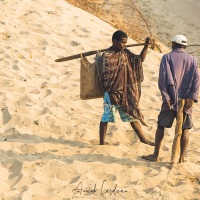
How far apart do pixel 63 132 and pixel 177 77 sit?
5.86 feet

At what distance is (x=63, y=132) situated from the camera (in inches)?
228

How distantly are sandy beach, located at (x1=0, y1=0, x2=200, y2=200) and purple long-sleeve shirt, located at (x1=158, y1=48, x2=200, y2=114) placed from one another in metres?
0.78

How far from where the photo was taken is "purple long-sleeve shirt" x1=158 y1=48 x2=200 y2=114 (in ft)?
15.2

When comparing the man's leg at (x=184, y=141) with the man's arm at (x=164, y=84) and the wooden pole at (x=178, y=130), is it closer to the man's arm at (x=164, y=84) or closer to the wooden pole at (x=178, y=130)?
the wooden pole at (x=178, y=130)

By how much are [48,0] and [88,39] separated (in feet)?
6.57

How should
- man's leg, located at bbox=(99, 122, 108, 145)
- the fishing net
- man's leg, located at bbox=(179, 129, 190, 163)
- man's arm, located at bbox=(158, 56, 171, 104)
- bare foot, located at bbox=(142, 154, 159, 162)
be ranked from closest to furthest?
man's arm, located at bbox=(158, 56, 171, 104), man's leg, located at bbox=(179, 129, 190, 163), bare foot, located at bbox=(142, 154, 159, 162), man's leg, located at bbox=(99, 122, 108, 145), the fishing net

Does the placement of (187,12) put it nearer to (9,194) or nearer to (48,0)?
(48,0)

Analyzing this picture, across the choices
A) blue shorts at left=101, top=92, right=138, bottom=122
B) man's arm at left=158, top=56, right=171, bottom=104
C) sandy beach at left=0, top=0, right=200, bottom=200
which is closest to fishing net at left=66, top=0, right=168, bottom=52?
sandy beach at left=0, top=0, right=200, bottom=200

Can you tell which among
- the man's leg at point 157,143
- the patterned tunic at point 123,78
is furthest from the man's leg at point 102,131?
the man's leg at point 157,143

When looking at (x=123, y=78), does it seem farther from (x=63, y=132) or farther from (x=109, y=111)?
(x=63, y=132)

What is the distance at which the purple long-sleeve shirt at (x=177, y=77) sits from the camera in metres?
4.64

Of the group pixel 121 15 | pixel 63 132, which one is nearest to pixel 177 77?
pixel 63 132

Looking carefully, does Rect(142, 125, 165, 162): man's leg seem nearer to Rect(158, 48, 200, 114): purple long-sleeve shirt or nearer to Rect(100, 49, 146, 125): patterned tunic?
Rect(158, 48, 200, 114): purple long-sleeve shirt

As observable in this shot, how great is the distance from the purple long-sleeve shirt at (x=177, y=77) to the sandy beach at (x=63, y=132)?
78 centimetres
